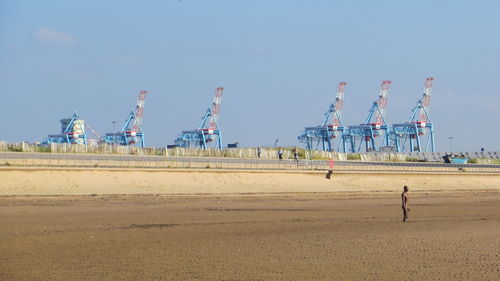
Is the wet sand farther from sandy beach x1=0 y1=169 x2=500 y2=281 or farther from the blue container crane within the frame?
the blue container crane

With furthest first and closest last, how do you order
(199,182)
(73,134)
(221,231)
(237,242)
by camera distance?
(73,134), (199,182), (221,231), (237,242)

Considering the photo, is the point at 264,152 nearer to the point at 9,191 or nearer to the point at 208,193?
the point at 208,193

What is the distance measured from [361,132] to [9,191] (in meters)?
113

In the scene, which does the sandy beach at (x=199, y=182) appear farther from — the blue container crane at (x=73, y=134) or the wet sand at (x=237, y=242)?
the blue container crane at (x=73, y=134)

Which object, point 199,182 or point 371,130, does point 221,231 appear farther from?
point 371,130

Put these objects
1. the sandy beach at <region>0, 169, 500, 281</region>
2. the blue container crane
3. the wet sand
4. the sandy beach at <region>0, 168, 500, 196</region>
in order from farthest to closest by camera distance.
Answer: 1. the blue container crane
2. the sandy beach at <region>0, 168, 500, 196</region>
3. the sandy beach at <region>0, 169, 500, 281</region>
4. the wet sand

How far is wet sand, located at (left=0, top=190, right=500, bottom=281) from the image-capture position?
1426 centimetres

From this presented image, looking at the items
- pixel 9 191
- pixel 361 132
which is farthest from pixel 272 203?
pixel 361 132

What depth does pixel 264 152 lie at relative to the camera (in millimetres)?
67750

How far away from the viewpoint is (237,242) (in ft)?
60.8

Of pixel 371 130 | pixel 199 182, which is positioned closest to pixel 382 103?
pixel 371 130

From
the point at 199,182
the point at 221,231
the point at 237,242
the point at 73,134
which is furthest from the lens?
the point at 73,134

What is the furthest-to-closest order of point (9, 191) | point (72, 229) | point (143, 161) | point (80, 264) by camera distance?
1. point (143, 161)
2. point (9, 191)
3. point (72, 229)
4. point (80, 264)

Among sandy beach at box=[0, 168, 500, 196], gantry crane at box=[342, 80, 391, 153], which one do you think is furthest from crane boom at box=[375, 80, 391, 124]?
sandy beach at box=[0, 168, 500, 196]
